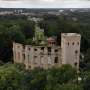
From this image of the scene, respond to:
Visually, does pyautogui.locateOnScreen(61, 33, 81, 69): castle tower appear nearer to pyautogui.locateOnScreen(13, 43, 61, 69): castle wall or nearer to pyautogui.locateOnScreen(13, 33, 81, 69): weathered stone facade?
pyautogui.locateOnScreen(13, 33, 81, 69): weathered stone facade

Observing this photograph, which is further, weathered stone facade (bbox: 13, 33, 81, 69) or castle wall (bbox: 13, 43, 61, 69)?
castle wall (bbox: 13, 43, 61, 69)

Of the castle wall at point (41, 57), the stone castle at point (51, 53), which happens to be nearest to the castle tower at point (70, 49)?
the stone castle at point (51, 53)

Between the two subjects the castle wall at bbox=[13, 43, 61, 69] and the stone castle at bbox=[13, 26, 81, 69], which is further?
the castle wall at bbox=[13, 43, 61, 69]

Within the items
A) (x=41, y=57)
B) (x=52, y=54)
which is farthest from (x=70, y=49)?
(x=41, y=57)

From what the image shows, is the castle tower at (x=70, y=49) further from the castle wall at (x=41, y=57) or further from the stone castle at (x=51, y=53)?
the castle wall at (x=41, y=57)

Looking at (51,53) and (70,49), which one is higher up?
(70,49)

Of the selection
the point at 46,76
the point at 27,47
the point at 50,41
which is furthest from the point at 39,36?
the point at 46,76

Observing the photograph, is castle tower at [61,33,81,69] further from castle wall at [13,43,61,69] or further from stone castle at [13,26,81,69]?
castle wall at [13,43,61,69]

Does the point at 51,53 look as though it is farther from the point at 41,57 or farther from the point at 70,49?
the point at 70,49

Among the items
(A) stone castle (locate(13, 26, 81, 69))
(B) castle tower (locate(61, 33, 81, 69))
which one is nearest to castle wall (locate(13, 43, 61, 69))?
(A) stone castle (locate(13, 26, 81, 69))
